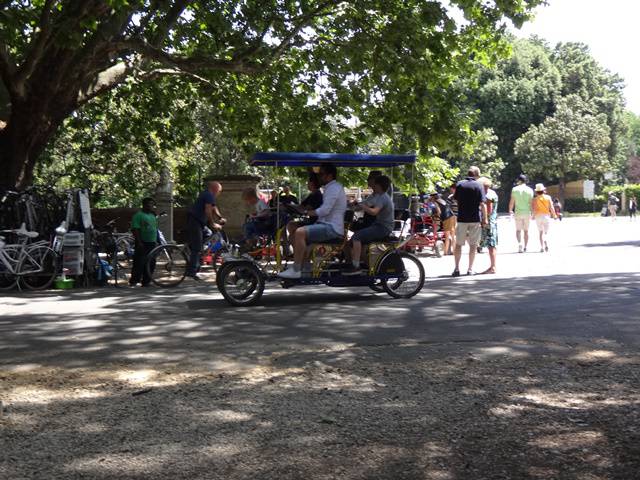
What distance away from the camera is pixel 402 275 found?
11148mm

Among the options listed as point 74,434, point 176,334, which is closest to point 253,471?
point 74,434

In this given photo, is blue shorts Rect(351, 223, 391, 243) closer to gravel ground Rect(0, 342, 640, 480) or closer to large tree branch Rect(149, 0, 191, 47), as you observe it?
gravel ground Rect(0, 342, 640, 480)

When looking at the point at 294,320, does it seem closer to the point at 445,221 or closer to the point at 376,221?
the point at 376,221

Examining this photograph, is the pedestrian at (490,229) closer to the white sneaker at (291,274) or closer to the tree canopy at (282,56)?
the tree canopy at (282,56)

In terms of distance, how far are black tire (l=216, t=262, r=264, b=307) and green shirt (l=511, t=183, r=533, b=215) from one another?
10409 millimetres

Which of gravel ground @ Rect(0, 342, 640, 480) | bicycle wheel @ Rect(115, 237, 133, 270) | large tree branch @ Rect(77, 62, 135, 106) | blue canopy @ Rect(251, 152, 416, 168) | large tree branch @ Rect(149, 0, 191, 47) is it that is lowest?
gravel ground @ Rect(0, 342, 640, 480)

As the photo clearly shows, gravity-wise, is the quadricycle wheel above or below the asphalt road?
above

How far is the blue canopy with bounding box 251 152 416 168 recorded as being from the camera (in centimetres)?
1098

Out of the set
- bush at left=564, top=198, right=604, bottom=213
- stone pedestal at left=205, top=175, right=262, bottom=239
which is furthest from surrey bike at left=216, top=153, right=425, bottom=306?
bush at left=564, top=198, right=604, bottom=213

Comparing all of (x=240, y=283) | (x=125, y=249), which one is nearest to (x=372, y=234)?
(x=240, y=283)

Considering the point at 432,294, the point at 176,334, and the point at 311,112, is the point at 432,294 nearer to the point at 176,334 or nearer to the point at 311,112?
the point at 176,334

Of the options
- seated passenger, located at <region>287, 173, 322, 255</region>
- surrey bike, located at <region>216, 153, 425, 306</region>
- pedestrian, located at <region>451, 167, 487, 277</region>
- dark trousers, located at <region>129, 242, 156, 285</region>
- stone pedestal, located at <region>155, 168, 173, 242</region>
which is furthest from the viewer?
stone pedestal, located at <region>155, 168, 173, 242</region>

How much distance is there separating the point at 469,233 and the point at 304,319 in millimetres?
5835

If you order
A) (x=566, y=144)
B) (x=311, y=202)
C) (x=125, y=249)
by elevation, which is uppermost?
(x=566, y=144)
